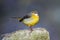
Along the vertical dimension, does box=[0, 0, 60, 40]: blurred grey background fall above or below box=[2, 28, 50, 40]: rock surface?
above

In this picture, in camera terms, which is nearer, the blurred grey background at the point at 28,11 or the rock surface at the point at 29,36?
the rock surface at the point at 29,36

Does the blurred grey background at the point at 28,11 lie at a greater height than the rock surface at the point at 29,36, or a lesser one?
greater

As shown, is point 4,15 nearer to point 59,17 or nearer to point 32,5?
point 32,5

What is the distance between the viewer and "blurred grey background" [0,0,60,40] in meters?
1.33

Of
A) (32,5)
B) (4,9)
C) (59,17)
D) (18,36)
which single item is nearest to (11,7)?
(4,9)

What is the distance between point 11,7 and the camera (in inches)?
52.6

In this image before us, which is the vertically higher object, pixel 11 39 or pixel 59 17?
pixel 59 17

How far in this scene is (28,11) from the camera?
135cm

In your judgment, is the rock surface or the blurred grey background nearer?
the rock surface

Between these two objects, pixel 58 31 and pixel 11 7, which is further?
pixel 58 31

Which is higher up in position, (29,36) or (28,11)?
(28,11)

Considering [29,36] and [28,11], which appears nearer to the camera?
[29,36]

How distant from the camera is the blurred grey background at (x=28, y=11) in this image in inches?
52.2

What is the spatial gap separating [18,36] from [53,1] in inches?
18.3
